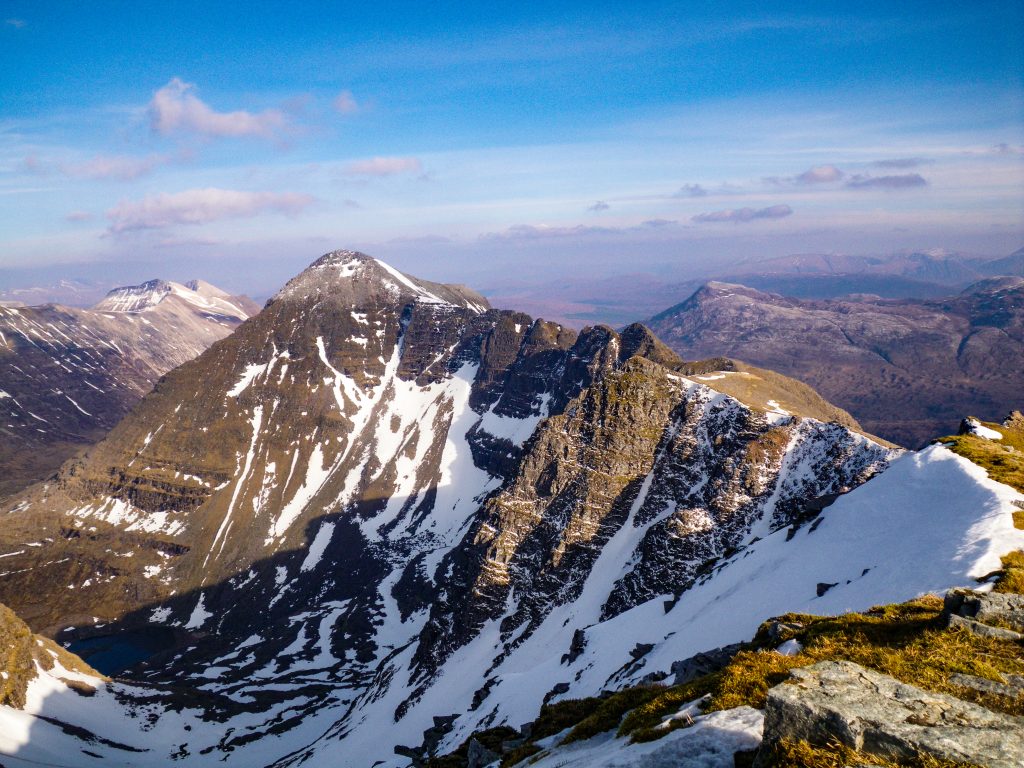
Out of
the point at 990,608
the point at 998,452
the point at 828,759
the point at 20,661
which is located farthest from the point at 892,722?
the point at 20,661

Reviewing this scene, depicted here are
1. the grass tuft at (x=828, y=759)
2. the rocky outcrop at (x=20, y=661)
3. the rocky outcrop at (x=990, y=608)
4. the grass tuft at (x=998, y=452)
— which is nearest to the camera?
the grass tuft at (x=828, y=759)

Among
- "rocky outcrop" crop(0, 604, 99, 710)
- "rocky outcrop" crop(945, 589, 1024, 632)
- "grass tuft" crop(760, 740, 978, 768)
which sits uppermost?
"grass tuft" crop(760, 740, 978, 768)

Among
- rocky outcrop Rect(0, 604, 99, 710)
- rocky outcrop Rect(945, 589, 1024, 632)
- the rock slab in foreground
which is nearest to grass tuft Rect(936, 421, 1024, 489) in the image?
rocky outcrop Rect(945, 589, 1024, 632)

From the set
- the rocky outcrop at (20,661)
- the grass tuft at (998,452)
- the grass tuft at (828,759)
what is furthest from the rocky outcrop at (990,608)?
the rocky outcrop at (20,661)

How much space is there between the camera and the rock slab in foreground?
38.2 ft

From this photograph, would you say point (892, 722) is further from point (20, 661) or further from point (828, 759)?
point (20, 661)

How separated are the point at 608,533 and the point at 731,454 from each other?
3004cm

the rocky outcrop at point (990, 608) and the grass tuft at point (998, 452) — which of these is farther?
the grass tuft at point (998, 452)

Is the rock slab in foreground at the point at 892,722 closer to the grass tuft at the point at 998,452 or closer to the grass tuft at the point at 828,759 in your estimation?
the grass tuft at the point at 828,759

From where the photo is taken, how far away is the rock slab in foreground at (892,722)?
38.2 feet

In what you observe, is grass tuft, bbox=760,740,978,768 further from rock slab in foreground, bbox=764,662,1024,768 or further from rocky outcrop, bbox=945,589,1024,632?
rocky outcrop, bbox=945,589,1024,632

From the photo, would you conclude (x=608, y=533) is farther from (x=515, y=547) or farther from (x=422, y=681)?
(x=422, y=681)

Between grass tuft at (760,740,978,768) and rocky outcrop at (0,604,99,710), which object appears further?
rocky outcrop at (0,604,99,710)

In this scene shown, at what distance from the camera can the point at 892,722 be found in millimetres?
12508
